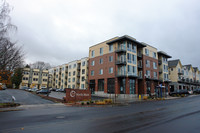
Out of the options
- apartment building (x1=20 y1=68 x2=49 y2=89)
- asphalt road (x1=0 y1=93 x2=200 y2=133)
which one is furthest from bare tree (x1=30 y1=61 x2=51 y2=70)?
asphalt road (x1=0 y1=93 x2=200 y2=133)

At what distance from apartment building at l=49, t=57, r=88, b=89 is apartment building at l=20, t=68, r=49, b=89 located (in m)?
6.67

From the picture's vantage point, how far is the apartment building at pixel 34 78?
249 ft

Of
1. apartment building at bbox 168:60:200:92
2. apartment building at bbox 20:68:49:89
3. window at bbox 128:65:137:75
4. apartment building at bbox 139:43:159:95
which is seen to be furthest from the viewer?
apartment building at bbox 20:68:49:89

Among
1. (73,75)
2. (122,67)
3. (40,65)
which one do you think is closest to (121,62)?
(122,67)

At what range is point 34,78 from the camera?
7781 centimetres

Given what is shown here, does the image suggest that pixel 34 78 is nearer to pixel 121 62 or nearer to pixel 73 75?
pixel 73 75

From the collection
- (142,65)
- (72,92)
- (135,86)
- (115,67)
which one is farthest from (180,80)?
(72,92)

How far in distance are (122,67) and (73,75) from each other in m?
32.4

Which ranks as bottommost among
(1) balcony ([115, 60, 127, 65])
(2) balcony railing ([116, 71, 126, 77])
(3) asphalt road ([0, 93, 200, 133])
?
(3) asphalt road ([0, 93, 200, 133])

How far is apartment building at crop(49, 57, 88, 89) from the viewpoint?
58.1 metres

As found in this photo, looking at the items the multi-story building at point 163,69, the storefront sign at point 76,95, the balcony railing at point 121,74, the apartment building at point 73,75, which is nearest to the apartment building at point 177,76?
the multi-story building at point 163,69

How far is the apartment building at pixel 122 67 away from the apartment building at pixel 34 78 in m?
45.1

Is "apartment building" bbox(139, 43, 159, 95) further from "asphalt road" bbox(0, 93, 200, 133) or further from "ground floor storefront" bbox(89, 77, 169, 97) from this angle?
"asphalt road" bbox(0, 93, 200, 133)

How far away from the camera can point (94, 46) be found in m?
46.3
